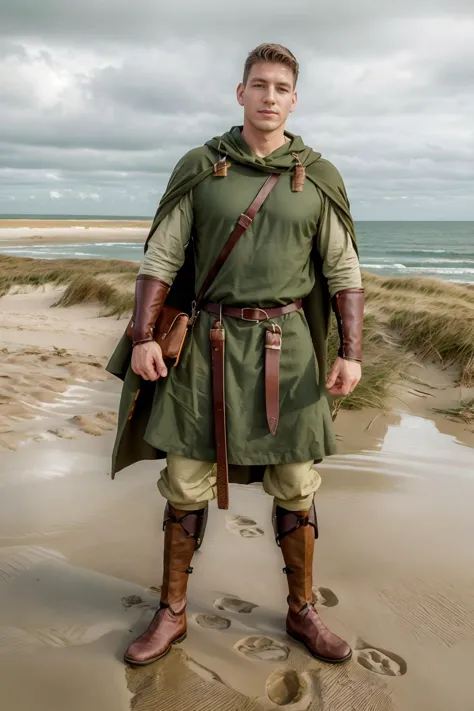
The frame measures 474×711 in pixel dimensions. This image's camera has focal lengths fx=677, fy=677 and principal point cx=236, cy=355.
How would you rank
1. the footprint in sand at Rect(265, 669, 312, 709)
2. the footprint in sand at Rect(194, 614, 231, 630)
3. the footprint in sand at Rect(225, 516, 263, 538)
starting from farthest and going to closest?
the footprint in sand at Rect(225, 516, 263, 538), the footprint in sand at Rect(194, 614, 231, 630), the footprint in sand at Rect(265, 669, 312, 709)

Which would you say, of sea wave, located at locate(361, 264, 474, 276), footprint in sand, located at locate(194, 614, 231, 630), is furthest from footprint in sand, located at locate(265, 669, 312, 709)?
sea wave, located at locate(361, 264, 474, 276)

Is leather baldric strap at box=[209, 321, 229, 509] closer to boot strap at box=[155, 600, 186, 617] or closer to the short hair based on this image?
boot strap at box=[155, 600, 186, 617]

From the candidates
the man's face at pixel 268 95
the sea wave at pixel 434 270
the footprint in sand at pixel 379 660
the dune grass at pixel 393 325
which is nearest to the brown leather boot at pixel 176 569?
the footprint in sand at pixel 379 660

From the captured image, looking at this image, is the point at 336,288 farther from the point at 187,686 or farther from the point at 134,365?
the point at 187,686

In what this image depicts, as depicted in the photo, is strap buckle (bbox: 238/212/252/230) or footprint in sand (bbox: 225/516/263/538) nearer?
strap buckle (bbox: 238/212/252/230)

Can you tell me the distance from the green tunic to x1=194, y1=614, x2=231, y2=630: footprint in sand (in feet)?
2.02

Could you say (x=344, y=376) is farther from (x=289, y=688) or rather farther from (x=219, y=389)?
(x=289, y=688)

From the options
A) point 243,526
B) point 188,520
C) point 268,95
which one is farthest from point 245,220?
point 243,526

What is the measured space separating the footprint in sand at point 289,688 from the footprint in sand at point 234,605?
368 mm

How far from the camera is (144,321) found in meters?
2.19

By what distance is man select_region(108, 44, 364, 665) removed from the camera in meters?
2.13

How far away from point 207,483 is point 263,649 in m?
0.58

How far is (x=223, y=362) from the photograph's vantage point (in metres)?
2.19

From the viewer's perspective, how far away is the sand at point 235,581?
2.04 m
